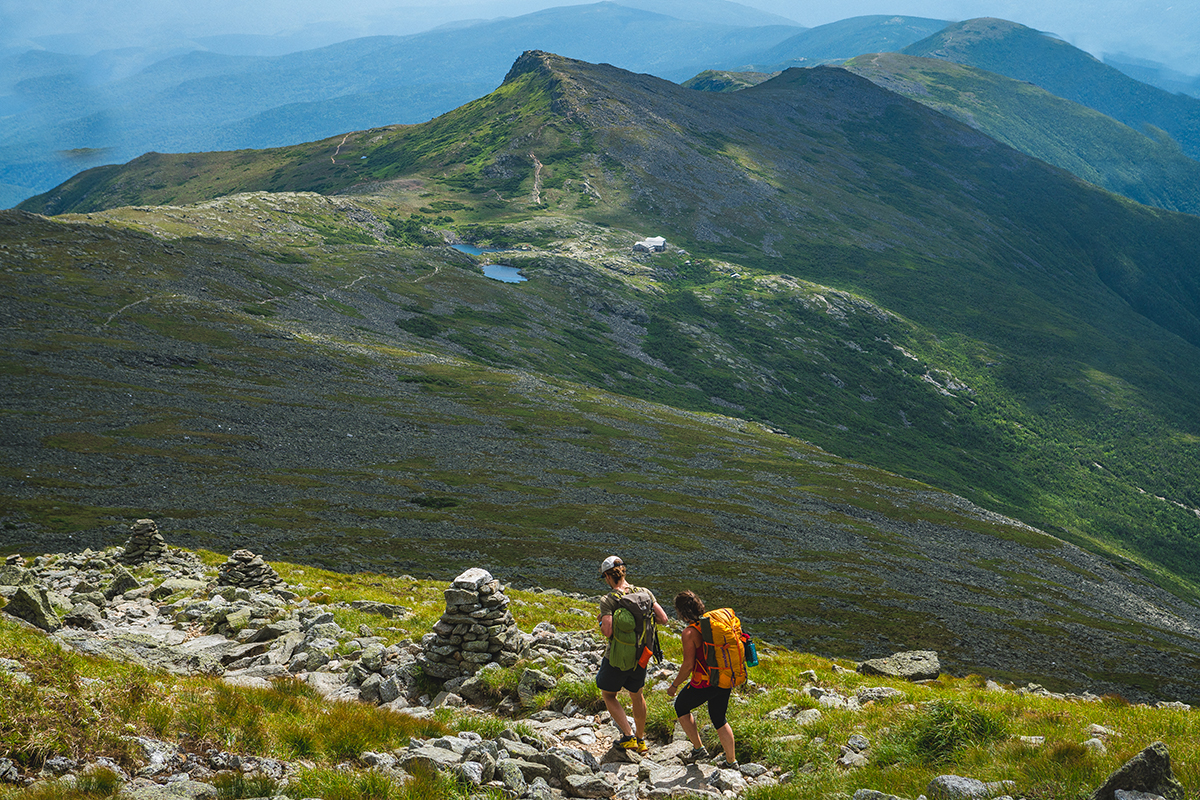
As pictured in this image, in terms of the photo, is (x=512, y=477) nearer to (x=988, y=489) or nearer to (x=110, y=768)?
(x=110, y=768)

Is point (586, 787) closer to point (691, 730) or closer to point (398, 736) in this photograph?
point (691, 730)

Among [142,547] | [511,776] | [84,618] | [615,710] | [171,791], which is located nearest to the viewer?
[171,791]

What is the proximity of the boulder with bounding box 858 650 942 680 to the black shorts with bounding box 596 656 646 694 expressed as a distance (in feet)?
54.6

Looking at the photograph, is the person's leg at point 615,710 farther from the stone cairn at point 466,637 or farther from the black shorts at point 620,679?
the stone cairn at point 466,637

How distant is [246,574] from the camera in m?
33.3

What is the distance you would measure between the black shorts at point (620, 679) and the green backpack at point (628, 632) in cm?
24

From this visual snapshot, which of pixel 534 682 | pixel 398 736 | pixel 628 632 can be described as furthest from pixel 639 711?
pixel 398 736

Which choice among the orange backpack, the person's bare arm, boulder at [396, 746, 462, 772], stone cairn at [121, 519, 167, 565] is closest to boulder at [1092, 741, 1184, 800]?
the orange backpack

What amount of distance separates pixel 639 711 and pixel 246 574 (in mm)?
26072

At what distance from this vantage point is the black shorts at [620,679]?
14344 mm

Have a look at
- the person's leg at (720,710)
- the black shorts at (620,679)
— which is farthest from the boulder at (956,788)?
the black shorts at (620,679)

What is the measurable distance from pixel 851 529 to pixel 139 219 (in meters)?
199

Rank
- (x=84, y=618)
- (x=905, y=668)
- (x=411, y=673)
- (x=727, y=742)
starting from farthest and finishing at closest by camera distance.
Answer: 1. (x=905, y=668)
2. (x=84, y=618)
3. (x=411, y=673)
4. (x=727, y=742)

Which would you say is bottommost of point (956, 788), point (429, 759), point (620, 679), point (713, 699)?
point (620, 679)
